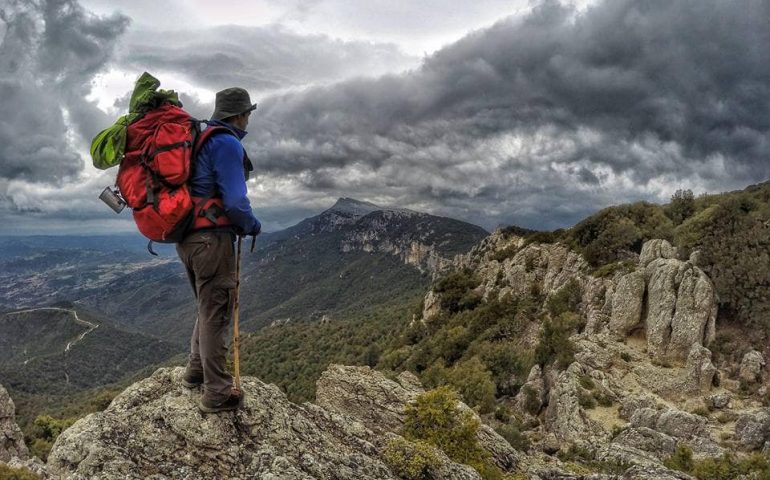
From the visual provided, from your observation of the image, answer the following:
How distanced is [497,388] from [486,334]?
986 cm

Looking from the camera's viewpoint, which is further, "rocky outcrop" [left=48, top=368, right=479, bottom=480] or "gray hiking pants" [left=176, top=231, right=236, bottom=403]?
"gray hiking pants" [left=176, top=231, right=236, bottom=403]

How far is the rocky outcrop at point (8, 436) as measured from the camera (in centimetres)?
4111

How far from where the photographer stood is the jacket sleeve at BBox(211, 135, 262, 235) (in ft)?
18.0

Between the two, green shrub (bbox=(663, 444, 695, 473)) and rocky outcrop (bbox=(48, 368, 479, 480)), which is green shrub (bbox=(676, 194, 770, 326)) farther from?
rocky outcrop (bbox=(48, 368, 479, 480))

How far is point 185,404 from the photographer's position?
6.20 metres

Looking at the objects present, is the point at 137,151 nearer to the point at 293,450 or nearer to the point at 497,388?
the point at 293,450

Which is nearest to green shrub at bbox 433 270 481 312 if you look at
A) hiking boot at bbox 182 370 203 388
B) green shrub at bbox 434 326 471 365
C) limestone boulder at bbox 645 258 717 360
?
green shrub at bbox 434 326 471 365

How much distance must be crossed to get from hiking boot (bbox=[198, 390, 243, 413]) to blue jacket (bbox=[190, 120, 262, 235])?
91.5 inches

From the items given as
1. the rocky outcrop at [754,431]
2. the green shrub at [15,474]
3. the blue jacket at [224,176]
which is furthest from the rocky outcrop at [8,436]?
the rocky outcrop at [754,431]

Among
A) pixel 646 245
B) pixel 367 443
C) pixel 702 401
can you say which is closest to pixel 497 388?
pixel 702 401

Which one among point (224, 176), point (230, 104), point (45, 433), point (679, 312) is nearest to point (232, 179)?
point (224, 176)

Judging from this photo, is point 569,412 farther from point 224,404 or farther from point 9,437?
point 9,437

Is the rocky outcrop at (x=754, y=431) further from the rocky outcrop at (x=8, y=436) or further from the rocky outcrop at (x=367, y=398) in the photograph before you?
the rocky outcrop at (x=8, y=436)

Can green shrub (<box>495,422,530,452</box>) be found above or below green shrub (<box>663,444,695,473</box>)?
below
